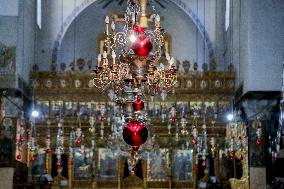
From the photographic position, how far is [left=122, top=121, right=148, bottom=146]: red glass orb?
960cm

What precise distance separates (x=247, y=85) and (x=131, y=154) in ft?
37.1

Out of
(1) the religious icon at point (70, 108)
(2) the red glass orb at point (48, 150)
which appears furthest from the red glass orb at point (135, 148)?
(1) the religious icon at point (70, 108)

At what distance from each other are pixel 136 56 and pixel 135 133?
1.26 m

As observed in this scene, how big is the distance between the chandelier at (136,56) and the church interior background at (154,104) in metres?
6.23

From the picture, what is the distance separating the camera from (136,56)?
10.2 meters

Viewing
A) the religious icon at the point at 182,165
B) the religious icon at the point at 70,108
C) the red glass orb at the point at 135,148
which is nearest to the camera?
the red glass orb at the point at 135,148

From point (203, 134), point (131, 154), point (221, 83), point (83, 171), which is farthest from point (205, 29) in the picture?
point (131, 154)

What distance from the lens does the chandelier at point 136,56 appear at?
964 centimetres

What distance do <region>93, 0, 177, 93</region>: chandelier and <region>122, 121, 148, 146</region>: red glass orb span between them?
95cm

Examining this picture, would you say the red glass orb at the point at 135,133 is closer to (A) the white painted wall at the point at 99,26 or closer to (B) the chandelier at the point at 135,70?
(B) the chandelier at the point at 135,70

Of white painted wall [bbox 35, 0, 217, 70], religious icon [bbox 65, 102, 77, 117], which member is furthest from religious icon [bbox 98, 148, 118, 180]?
white painted wall [bbox 35, 0, 217, 70]

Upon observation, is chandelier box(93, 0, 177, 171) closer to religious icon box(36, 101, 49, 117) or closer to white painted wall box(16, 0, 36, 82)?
white painted wall box(16, 0, 36, 82)

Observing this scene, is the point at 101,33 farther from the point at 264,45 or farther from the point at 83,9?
the point at 264,45

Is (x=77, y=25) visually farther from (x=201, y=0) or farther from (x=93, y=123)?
(x=93, y=123)
